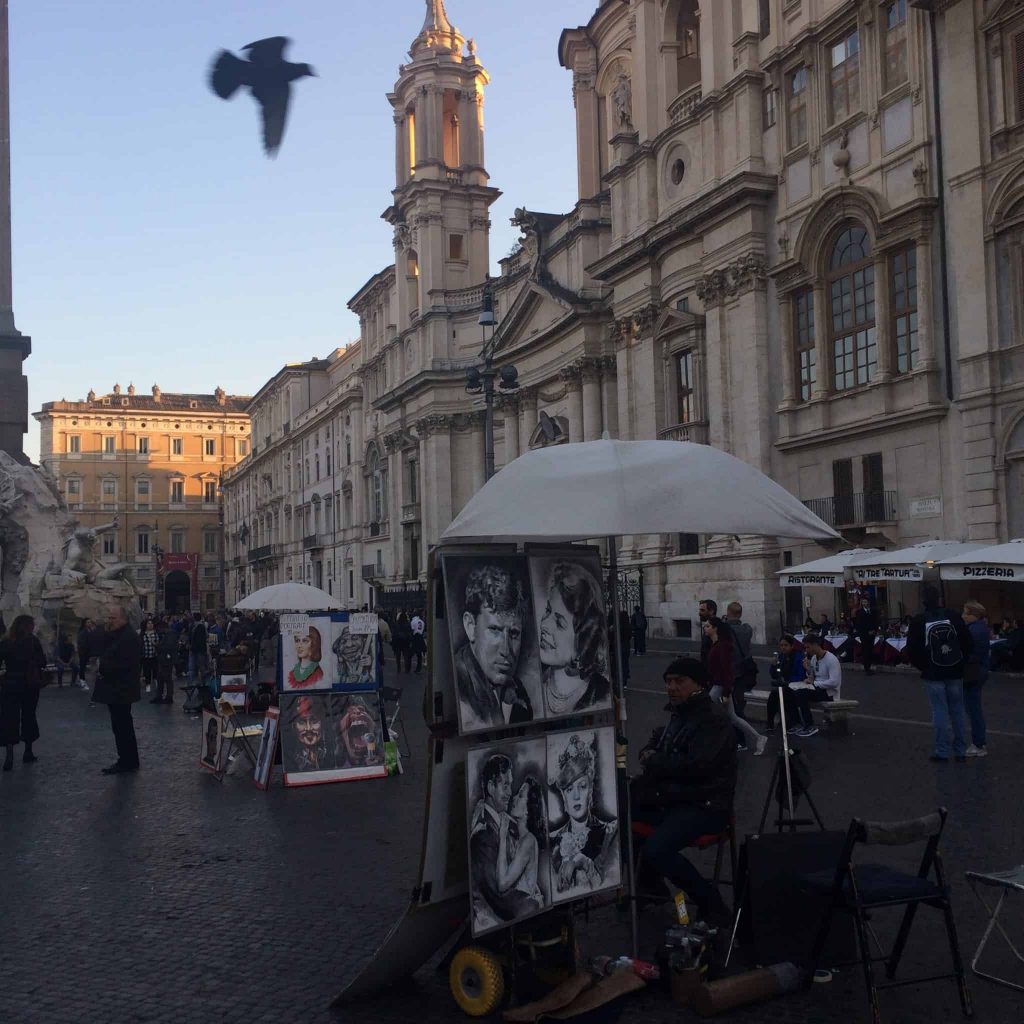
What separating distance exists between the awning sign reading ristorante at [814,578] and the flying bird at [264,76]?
18.9 metres

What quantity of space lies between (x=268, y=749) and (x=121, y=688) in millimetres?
1980

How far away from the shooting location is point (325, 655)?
1133cm

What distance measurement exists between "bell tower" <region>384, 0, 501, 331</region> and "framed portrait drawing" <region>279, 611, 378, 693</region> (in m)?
45.5

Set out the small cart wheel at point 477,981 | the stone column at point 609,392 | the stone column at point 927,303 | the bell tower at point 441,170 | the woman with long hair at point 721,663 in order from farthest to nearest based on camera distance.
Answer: the bell tower at point 441,170, the stone column at point 609,392, the stone column at point 927,303, the woman with long hair at point 721,663, the small cart wheel at point 477,981

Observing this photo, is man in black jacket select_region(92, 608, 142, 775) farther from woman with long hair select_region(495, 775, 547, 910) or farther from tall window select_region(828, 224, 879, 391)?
tall window select_region(828, 224, 879, 391)

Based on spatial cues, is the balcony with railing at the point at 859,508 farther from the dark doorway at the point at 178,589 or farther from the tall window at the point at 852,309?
the dark doorway at the point at 178,589

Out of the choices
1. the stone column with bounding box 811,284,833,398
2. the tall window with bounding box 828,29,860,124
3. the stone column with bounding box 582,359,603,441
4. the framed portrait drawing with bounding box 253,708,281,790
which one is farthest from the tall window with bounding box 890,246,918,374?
the framed portrait drawing with bounding box 253,708,281,790

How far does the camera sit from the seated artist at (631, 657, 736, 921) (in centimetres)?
574

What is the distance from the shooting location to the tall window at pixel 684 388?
34406 millimetres

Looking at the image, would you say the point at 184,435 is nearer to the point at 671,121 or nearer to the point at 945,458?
the point at 671,121

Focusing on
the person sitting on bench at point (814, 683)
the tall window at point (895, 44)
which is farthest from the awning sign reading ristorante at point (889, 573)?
the tall window at point (895, 44)

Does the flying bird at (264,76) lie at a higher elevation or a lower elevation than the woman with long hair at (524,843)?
higher

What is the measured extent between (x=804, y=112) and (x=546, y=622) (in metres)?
26.7

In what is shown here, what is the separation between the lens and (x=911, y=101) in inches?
997
